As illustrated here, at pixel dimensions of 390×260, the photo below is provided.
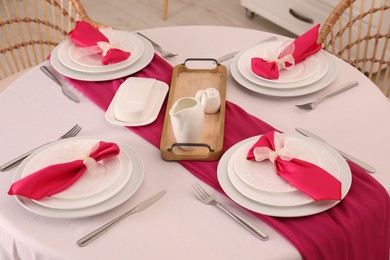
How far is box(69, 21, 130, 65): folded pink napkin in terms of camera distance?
59.7 inches

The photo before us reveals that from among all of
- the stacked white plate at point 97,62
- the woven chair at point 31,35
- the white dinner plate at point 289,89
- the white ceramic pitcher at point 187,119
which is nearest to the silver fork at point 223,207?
the white ceramic pitcher at point 187,119

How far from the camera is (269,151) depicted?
116 centimetres

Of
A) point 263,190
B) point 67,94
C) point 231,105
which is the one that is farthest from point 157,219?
point 67,94

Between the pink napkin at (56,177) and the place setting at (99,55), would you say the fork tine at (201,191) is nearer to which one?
the pink napkin at (56,177)

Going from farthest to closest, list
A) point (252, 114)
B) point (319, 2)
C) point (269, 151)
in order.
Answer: point (319, 2)
point (252, 114)
point (269, 151)

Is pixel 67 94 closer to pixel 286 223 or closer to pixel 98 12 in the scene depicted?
pixel 286 223

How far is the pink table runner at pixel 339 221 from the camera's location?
1045mm

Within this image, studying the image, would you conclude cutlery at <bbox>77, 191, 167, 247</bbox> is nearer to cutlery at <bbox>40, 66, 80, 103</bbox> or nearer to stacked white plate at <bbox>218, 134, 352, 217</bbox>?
stacked white plate at <bbox>218, 134, 352, 217</bbox>

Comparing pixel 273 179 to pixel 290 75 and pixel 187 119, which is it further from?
pixel 290 75

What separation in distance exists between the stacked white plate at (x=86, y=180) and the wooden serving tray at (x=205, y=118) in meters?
0.09

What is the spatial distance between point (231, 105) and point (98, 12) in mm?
2354

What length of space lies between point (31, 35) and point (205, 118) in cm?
94

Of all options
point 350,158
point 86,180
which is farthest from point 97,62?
point 350,158

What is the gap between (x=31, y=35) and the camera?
6.59 ft
